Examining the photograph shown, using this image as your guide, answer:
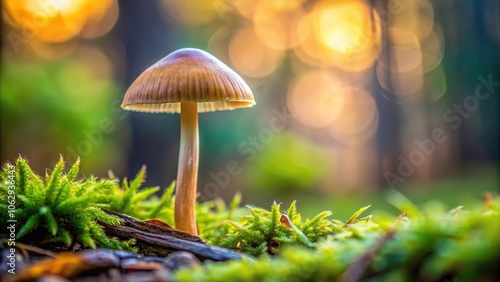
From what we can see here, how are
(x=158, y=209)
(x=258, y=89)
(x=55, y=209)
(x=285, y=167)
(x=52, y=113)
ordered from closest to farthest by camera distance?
(x=55, y=209) < (x=158, y=209) < (x=52, y=113) < (x=285, y=167) < (x=258, y=89)

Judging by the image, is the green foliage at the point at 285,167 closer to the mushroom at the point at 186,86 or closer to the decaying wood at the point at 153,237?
the mushroom at the point at 186,86

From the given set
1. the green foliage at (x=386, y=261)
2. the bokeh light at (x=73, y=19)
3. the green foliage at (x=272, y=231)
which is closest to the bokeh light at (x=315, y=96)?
the bokeh light at (x=73, y=19)

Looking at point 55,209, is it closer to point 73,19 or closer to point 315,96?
point 73,19

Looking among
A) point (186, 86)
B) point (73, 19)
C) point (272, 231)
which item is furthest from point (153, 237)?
point (73, 19)

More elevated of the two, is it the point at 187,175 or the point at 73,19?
the point at 73,19

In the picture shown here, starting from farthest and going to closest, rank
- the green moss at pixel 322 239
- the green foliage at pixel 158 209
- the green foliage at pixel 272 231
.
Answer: the green foliage at pixel 158 209 < the green foliage at pixel 272 231 < the green moss at pixel 322 239

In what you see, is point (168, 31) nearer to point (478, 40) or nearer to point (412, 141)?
point (478, 40)

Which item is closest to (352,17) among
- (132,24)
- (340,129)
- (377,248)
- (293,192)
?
(293,192)
